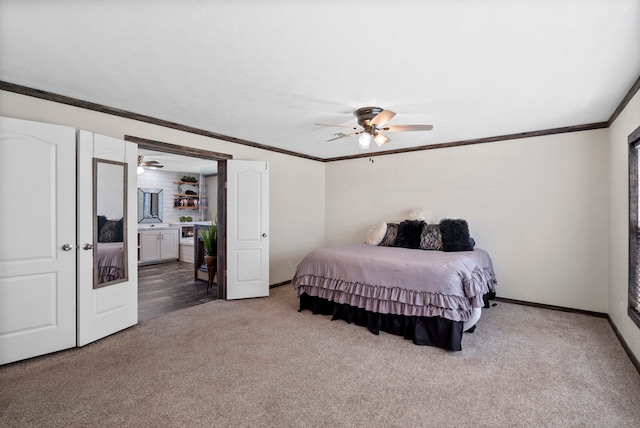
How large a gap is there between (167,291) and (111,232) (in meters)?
2.14

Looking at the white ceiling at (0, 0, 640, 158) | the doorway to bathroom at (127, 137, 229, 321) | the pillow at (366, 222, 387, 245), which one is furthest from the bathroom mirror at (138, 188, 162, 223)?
the pillow at (366, 222, 387, 245)

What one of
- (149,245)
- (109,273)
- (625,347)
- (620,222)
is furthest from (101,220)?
(620,222)

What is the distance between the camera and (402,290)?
328 cm

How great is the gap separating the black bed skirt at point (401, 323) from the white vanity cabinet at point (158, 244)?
5.03m

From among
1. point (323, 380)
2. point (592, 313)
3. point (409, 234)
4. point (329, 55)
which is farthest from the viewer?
point (409, 234)

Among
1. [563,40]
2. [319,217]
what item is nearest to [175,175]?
[319,217]

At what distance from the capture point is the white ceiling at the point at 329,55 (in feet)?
5.74

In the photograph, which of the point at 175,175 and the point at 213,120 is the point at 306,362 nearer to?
the point at 213,120

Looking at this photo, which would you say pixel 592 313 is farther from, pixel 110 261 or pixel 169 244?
pixel 169 244

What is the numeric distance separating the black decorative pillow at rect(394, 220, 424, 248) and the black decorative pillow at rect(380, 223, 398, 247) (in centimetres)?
7

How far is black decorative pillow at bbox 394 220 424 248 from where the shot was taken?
4.67 meters

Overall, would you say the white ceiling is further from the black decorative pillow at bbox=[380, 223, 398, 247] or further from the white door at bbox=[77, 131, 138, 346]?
the black decorative pillow at bbox=[380, 223, 398, 247]

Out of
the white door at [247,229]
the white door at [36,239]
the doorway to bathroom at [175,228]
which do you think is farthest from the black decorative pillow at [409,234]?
the white door at [36,239]

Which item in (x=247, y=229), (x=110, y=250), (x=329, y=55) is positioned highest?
(x=329, y=55)
